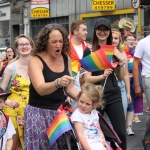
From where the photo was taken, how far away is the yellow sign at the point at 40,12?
26.1 metres

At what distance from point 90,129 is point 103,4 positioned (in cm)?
1978

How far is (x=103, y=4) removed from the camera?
23125 millimetres

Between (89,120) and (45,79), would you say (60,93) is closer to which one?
(45,79)

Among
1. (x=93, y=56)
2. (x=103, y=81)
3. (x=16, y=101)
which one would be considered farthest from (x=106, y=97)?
(x=16, y=101)

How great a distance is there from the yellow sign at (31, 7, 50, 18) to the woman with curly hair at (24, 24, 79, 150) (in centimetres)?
2244

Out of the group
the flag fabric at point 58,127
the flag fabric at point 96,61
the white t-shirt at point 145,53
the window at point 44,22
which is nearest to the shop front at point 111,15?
the window at point 44,22

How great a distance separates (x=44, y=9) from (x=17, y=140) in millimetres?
22454

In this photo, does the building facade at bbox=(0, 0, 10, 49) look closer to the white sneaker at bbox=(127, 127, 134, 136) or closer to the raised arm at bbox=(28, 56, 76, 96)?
the white sneaker at bbox=(127, 127, 134, 136)

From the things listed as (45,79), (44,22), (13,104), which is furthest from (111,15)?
(45,79)

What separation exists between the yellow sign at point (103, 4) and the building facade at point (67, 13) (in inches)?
26.6

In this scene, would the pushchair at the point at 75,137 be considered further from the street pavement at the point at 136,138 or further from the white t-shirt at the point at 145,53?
the street pavement at the point at 136,138

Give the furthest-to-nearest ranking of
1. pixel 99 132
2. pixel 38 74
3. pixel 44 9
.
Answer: pixel 44 9
pixel 99 132
pixel 38 74

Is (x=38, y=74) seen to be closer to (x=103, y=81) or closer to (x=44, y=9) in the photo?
(x=103, y=81)

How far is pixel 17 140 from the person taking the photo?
5215 mm
